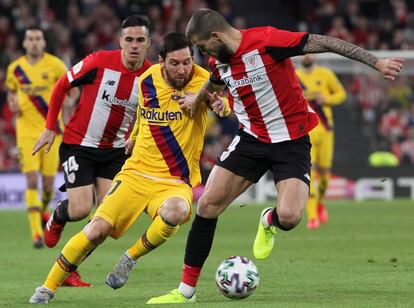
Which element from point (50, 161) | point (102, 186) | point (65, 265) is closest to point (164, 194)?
point (65, 265)

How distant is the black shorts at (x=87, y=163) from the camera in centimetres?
1020

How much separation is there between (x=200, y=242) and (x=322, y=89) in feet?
27.3

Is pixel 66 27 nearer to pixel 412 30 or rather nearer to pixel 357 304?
pixel 412 30

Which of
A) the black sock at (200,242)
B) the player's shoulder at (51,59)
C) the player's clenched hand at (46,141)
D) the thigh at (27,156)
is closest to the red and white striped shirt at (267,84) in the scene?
the black sock at (200,242)

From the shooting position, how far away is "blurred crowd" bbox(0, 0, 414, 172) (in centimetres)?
2383

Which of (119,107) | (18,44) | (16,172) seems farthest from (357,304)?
(18,44)

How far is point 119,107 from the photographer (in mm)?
10133

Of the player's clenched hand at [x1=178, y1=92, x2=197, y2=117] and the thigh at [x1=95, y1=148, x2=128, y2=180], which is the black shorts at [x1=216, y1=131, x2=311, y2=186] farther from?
the thigh at [x1=95, y1=148, x2=128, y2=180]

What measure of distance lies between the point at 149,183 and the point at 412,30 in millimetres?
19589

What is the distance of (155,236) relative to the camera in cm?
853

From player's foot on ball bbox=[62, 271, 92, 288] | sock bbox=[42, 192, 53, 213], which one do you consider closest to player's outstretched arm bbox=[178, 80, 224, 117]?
player's foot on ball bbox=[62, 271, 92, 288]

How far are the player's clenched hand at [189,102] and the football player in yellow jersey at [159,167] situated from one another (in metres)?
0.02

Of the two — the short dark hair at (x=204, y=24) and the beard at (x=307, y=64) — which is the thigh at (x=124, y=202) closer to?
the short dark hair at (x=204, y=24)

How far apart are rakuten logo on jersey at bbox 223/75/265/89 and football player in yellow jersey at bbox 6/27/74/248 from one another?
5844mm
